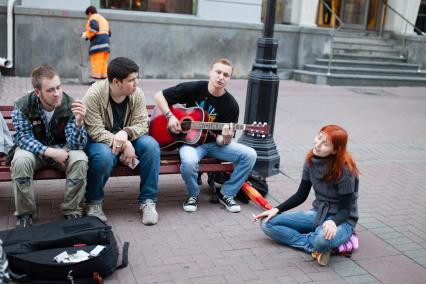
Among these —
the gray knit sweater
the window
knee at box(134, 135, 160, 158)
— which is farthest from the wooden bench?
the window

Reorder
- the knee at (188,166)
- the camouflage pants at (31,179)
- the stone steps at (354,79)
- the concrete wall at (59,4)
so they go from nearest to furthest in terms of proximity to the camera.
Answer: the camouflage pants at (31,179), the knee at (188,166), the concrete wall at (59,4), the stone steps at (354,79)

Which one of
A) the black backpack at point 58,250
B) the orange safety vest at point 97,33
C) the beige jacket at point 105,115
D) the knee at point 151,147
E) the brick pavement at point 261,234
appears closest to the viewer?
the black backpack at point 58,250

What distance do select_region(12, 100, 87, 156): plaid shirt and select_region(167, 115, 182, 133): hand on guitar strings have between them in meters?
0.82

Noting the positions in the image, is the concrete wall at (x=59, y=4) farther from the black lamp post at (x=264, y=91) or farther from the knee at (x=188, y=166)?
the knee at (x=188, y=166)

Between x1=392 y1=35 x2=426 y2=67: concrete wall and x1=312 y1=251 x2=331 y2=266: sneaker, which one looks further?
x1=392 y1=35 x2=426 y2=67: concrete wall

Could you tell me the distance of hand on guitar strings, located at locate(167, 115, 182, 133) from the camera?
4676 millimetres

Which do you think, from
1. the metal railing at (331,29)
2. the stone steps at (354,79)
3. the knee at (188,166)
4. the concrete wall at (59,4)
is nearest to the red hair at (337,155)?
the knee at (188,166)

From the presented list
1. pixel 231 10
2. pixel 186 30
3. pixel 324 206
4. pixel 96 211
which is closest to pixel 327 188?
pixel 324 206

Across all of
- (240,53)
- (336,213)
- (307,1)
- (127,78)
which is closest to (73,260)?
(127,78)

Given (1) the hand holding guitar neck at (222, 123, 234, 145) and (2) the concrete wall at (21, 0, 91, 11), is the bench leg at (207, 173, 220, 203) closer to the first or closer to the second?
(1) the hand holding guitar neck at (222, 123, 234, 145)

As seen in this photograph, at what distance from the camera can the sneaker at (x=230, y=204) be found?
482 cm

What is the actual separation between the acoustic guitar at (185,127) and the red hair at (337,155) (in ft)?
3.80

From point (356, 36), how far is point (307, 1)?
229cm

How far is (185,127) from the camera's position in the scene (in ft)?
15.8
